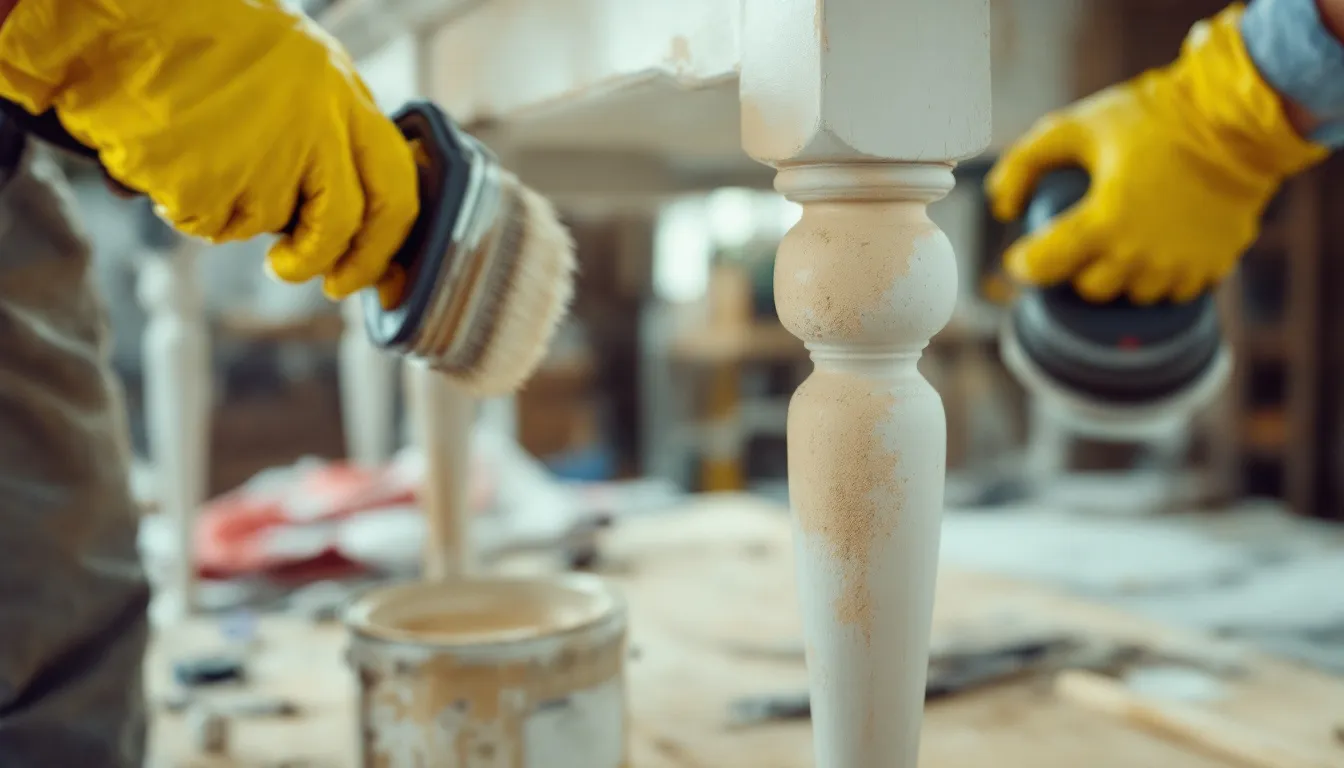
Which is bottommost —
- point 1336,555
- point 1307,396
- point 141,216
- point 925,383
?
point 1336,555

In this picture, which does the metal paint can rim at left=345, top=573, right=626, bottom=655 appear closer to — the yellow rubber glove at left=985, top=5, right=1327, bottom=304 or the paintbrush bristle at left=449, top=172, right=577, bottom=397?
the paintbrush bristle at left=449, top=172, right=577, bottom=397

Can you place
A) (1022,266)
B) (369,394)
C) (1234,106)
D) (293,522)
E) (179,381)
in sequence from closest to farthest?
(1234,106) → (1022,266) → (179,381) → (293,522) → (369,394)

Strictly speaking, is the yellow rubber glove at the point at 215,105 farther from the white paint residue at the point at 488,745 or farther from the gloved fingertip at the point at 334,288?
the white paint residue at the point at 488,745

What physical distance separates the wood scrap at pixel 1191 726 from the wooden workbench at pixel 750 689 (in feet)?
0.04

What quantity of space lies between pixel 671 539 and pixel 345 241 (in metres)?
0.99

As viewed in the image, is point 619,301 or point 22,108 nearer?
point 22,108

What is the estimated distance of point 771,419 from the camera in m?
3.12

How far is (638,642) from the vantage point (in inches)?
41.3

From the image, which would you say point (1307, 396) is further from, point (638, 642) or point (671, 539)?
point (638, 642)

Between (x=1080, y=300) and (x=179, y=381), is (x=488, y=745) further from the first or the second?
(x=179, y=381)

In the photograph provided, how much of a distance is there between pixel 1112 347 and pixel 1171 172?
0.14 meters

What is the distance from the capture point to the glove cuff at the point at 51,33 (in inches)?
17.9

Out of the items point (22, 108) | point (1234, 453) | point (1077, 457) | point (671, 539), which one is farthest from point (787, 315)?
point (1077, 457)

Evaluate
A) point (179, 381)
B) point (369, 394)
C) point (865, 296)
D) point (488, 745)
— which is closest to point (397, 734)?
point (488, 745)
